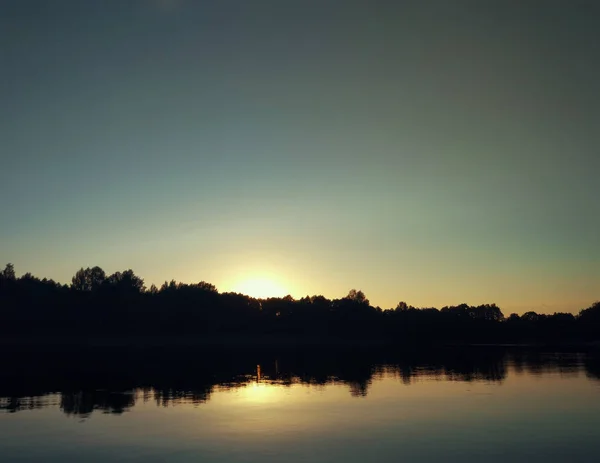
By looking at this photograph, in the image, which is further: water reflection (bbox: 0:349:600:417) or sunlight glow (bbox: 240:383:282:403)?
sunlight glow (bbox: 240:383:282:403)

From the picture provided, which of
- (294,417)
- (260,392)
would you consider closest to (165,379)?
(260,392)

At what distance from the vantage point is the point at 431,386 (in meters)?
58.1

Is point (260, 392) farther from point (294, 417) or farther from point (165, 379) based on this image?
point (165, 379)

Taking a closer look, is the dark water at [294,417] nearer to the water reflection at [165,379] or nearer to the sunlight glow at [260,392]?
the sunlight glow at [260,392]

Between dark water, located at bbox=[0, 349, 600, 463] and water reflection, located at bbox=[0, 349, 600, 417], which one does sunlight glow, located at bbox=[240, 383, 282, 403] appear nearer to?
dark water, located at bbox=[0, 349, 600, 463]

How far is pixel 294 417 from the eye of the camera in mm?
38375

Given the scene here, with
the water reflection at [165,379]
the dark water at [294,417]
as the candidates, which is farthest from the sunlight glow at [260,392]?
the water reflection at [165,379]

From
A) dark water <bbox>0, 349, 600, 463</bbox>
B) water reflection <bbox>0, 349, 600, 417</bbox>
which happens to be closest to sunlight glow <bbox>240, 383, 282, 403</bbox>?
dark water <bbox>0, 349, 600, 463</bbox>

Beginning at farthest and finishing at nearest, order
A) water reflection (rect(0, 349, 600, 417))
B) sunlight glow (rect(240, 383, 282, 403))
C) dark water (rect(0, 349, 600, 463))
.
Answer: sunlight glow (rect(240, 383, 282, 403)) → water reflection (rect(0, 349, 600, 417)) → dark water (rect(0, 349, 600, 463))

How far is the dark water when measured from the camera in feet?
92.1

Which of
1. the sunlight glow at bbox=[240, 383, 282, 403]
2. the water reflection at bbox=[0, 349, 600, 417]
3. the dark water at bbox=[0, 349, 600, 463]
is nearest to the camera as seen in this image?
the dark water at bbox=[0, 349, 600, 463]

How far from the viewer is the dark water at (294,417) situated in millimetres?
28078

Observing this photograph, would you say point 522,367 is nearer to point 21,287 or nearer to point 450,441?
point 450,441

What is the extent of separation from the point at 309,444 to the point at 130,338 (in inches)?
6042
